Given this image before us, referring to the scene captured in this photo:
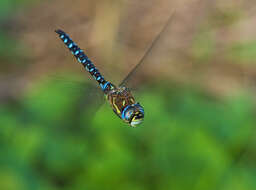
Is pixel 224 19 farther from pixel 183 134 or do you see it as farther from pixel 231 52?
pixel 183 134

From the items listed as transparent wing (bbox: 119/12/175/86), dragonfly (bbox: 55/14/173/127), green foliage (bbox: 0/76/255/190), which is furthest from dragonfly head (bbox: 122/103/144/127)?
green foliage (bbox: 0/76/255/190)

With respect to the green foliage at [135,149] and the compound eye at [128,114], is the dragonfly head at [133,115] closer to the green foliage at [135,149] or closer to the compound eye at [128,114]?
the compound eye at [128,114]

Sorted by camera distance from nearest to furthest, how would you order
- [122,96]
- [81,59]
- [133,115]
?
[133,115], [122,96], [81,59]

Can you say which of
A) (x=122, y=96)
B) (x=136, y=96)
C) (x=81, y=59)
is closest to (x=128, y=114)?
(x=122, y=96)

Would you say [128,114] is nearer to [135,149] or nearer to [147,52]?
[147,52]

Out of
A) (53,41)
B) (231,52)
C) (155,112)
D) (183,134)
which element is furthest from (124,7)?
(183,134)

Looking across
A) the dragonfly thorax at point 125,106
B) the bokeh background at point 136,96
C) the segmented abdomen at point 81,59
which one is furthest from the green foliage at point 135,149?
the dragonfly thorax at point 125,106
